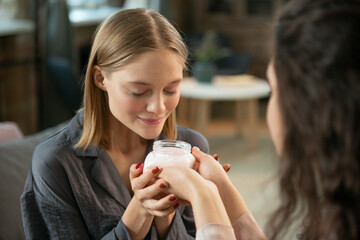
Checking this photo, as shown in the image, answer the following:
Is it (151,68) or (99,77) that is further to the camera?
(99,77)

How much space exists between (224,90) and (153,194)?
11.4 feet

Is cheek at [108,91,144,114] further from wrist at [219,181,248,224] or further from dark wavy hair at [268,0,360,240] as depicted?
dark wavy hair at [268,0,360,240]

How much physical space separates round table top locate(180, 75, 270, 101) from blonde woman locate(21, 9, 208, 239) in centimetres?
310

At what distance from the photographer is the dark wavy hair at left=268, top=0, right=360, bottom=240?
35.5 inches

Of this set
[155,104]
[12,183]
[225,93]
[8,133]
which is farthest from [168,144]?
[225,93]

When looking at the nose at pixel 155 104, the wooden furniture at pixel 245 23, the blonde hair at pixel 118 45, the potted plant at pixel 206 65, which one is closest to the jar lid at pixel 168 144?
the nose at pixel 155 104

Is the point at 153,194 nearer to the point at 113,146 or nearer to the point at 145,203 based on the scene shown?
the point at 145,203

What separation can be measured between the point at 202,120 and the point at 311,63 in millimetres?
3926

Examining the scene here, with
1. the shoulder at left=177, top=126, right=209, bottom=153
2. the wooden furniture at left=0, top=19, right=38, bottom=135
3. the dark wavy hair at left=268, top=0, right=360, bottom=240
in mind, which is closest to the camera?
the dark wavy hair at left=268, top=0, right=360, bottom=240

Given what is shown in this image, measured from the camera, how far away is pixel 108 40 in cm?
138

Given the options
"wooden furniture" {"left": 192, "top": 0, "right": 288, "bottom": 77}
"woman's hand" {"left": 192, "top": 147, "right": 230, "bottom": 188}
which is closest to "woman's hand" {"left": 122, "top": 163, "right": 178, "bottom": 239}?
"woman's hand" {"left": 192, "top": 147, "right": 230, "bottom": 188}

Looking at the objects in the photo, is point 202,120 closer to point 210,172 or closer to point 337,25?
point 210,172

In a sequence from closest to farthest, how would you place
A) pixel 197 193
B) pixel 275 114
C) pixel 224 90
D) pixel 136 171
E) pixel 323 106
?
pixel 323 106, pixel 275 114, pixel 197 193, pixel 136 171, pixel 224 90

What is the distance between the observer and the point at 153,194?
4.08 feet
